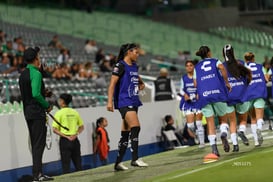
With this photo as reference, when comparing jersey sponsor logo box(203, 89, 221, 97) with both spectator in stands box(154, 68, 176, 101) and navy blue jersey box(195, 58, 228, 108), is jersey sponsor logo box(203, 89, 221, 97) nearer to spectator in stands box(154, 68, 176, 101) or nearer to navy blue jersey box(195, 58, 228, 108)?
navy blue jersey box(195, 58, 228, 108)

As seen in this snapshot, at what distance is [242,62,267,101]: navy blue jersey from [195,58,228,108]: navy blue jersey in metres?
2.57

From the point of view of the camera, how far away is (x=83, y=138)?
1791 cm

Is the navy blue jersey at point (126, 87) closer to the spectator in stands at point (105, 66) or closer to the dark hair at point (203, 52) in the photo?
the dark hair at point (203, 52)

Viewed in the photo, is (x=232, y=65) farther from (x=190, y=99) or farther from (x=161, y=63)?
(x=161, y=63)

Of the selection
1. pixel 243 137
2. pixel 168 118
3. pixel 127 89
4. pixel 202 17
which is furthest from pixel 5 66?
pixel 202 17

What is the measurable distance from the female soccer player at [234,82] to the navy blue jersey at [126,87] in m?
2.14

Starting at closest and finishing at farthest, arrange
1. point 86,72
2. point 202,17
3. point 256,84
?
1. point 256,84
2. point 86,72
3. point 202,17

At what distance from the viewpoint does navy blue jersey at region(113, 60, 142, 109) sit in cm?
1253

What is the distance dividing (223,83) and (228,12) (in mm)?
36471

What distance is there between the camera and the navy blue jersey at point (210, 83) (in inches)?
519

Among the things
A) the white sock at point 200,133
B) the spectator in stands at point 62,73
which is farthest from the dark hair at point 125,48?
the spectator in stands at point 62,73

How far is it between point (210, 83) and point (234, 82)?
78.3 inches

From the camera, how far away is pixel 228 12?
4925cm

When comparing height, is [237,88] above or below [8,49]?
below
